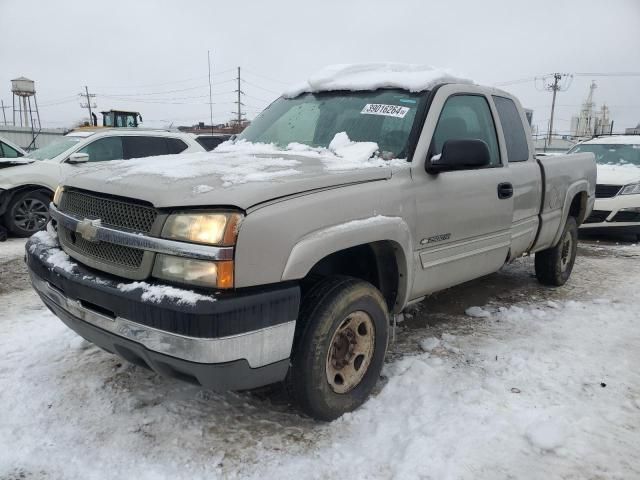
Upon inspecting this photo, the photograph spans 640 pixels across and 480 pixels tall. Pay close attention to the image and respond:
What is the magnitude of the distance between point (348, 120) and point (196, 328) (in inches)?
77.4

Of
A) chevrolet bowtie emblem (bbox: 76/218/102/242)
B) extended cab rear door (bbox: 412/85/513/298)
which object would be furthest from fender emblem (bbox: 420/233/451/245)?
chevrolet bowtie emblem (bbox: 76/218/102/242)

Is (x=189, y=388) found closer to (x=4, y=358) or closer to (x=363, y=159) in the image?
(x=4, y=358)

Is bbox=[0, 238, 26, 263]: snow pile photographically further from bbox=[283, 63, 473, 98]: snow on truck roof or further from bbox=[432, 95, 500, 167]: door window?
bbox=[432, 95, 500, 167]: door window

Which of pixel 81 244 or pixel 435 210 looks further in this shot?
pixel 435 210

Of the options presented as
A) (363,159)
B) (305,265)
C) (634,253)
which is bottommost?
(634,253)

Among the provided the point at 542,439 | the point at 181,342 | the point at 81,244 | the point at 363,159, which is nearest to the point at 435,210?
the point at 363,159

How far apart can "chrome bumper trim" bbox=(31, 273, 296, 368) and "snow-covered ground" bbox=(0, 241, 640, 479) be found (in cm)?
56

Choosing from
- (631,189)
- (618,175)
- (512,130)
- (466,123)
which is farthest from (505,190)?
(618,175)

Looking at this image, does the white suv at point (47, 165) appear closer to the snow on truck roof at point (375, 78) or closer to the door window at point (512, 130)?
the snow on truck roof at point (375, 78)

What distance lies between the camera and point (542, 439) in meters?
2.49

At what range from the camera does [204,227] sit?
2.13 meters

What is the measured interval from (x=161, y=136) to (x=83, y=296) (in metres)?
6.94

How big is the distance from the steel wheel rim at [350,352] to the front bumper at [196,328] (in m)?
0.40

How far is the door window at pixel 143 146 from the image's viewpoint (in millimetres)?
8508
